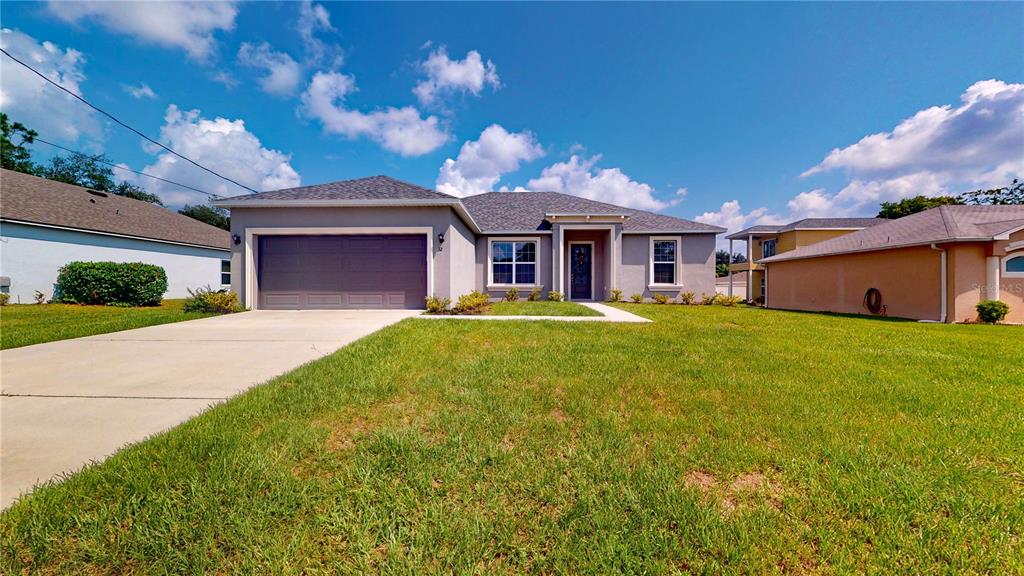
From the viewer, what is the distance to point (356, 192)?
9742 mm

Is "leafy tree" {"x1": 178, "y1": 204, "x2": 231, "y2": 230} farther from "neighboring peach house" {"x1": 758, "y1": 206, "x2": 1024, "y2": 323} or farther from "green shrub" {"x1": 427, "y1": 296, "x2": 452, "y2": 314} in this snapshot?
"neighboring peach house" {"x1": 758, "y1": 206, "x2": 1024, "y2": 323}

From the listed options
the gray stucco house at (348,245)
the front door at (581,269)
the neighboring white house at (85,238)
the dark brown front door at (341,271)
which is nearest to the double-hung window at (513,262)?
the front door at (581,269)

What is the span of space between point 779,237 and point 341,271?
27.0 metres

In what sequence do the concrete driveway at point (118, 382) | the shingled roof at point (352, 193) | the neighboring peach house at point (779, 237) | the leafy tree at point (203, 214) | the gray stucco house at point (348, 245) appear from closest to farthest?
the concrete driveway at point (118, 382) → the shingled roof at point (352, 193) → the gray stucco house at point (348, 245) → the neighboring peach house at point (779, 237) → the leafy tree at point (203, 214)

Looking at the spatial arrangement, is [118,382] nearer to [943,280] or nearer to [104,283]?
[104,283]

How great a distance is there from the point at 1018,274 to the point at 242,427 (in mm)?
17686

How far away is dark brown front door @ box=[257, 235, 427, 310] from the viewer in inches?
382

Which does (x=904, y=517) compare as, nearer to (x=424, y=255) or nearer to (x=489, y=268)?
(x=424, y=255)

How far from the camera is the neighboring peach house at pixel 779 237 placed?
2150cm

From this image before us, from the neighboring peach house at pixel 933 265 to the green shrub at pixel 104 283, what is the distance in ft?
82.2

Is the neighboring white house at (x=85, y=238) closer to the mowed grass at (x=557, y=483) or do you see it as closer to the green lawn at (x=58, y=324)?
the green lawn at (x=58, y=324)

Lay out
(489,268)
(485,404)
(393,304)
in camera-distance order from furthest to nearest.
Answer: (489,268), (393,304), (485,404)

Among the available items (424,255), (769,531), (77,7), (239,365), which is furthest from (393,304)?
(77,7)

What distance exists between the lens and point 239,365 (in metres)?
4.16
